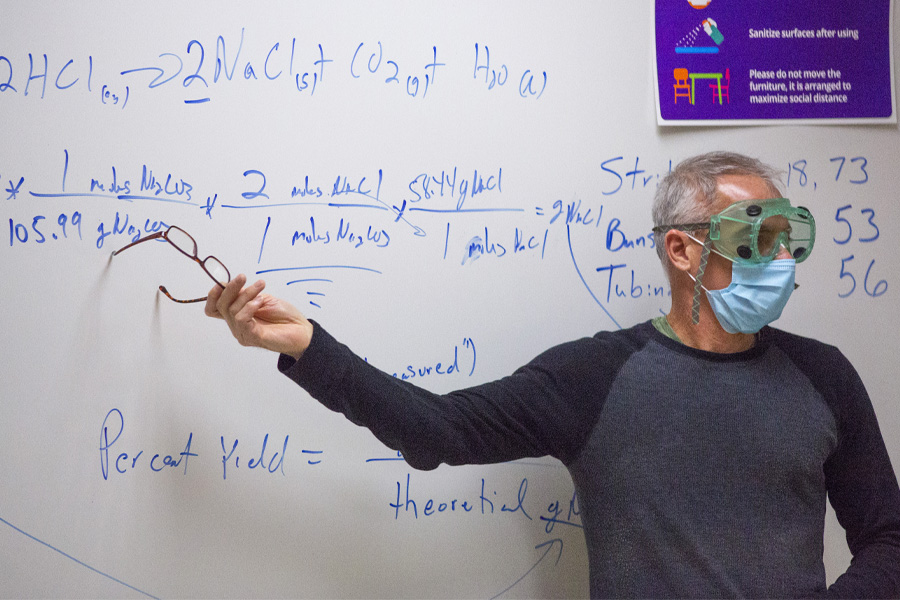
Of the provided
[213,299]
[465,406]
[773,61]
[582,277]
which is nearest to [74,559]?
[213,299]

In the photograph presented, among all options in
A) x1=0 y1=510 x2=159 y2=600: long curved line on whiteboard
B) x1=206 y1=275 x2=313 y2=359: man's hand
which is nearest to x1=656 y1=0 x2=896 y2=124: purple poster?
x1=206 y1=275 x2=313 y2=359: man's hand

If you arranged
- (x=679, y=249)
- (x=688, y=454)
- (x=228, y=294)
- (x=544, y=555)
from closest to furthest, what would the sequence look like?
(x=228, y=294) → (x=688, y=454) → (x=679, y=249) → (x=544, y=555)

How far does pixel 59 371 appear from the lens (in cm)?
105

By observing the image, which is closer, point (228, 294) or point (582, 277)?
point (228, 294)

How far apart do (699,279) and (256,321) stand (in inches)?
27.9

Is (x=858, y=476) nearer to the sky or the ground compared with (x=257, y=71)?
nearer to the ground

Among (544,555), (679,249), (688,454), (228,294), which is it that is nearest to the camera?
(228,294)

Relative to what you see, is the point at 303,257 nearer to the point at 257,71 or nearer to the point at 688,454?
the point at 257,71

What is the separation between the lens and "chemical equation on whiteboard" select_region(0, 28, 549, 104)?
3.43 feet

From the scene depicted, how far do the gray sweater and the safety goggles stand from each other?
6.9 inches

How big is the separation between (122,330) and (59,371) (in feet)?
0.39

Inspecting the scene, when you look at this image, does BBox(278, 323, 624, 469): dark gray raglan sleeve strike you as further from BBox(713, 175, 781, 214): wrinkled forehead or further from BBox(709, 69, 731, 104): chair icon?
BBox(709, 69, 731, 104): chair icon

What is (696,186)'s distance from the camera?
42.5 inches

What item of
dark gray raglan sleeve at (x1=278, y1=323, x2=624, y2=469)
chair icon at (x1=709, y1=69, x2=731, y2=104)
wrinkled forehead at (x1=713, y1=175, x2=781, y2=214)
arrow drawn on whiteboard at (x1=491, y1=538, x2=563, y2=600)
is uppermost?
chair icon at (x1=709, y1=69, x2=731, y2=104)
